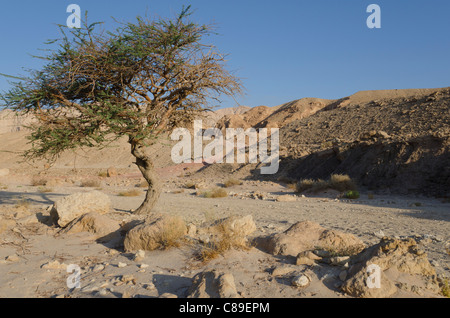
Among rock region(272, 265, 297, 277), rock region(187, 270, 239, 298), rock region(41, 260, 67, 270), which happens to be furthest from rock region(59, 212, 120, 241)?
rock region(272, 265, 297, 277)

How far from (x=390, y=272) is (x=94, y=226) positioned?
5.64 m

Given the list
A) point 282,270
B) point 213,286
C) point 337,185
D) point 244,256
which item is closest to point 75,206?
point 244,256

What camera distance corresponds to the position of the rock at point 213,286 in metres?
3.49

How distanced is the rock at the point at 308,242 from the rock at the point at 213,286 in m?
1.61

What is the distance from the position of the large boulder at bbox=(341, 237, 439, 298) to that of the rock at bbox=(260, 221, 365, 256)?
0.79 meters

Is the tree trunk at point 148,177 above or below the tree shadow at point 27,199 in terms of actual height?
above

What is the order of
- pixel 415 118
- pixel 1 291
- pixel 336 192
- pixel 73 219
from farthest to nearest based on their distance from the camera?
pixel 415 118
pixel 336 192
pixel 73 219
pixel 1 291

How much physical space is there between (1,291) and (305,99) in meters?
50.7

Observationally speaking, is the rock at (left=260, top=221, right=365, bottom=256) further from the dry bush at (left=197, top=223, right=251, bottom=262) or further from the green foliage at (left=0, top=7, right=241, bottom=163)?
the green foliage at (left=0, top=7, right=241, bottom=163)

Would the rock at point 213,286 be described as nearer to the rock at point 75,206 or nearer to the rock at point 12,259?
the rock at point 12,259

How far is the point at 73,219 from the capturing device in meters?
7.75

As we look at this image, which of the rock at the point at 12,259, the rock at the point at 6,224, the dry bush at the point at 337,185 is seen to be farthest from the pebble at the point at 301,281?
the dry bush at the point at 337,185
